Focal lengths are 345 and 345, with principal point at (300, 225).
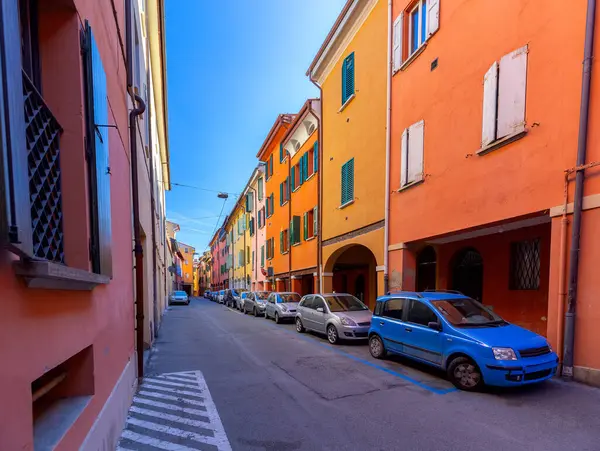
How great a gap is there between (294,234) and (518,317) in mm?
12663

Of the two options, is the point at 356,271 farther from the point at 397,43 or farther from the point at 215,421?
the point at 215,421

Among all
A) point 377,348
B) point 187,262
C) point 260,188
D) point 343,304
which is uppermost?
point 260,188

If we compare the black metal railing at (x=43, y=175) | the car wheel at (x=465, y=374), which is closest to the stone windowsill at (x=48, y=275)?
the black metal railing at (x=43, y=175)

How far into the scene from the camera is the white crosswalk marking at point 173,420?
13.2 ft

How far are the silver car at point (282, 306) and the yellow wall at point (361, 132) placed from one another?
3.74 meters

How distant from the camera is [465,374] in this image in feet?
19.1

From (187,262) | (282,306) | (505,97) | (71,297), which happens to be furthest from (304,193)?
(187,262)

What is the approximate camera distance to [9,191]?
5.28ft

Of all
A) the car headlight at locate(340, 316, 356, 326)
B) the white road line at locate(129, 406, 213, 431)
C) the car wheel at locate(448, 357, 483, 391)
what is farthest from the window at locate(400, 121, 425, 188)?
the white road line at locate(129, 406, 213, 431)

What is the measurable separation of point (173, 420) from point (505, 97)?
339 inches

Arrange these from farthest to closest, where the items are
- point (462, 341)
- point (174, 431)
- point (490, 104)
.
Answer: point (490, 104)
point (462, 341)
point (174, 431)

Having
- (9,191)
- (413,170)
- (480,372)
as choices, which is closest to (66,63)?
(9,191)

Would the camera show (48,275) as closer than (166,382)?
Yes

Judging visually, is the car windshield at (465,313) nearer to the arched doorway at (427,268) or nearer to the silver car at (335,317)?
the silver car at (335,317)
